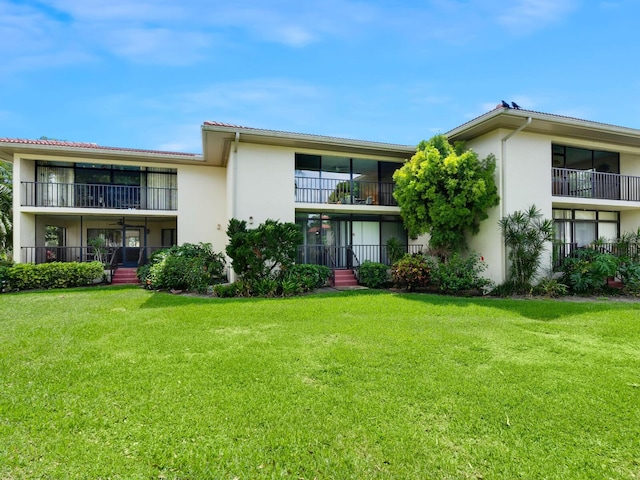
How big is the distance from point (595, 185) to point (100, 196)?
20.6 metres

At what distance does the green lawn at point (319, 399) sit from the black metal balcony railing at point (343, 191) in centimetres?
777

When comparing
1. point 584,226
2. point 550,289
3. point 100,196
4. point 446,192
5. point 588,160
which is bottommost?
point 550,289

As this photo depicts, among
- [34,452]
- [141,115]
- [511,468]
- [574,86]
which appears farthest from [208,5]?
[574,86]

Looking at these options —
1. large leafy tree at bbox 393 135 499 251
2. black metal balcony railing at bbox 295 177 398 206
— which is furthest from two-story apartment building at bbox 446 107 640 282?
black metal balcony railing at bbox 295 177 398 206

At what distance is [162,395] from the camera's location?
368 cm

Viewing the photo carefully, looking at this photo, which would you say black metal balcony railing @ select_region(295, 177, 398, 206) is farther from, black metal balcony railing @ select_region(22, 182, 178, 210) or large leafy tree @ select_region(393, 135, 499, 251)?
black metal balcony railing @ select_region(22, 182, 178, 210)

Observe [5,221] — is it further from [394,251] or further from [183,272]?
[394,251]

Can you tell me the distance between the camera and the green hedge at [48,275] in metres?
11.6

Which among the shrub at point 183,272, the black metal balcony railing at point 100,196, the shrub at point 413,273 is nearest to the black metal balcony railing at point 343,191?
the shrub at point 413,273

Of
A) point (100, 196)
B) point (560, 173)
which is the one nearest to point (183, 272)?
point (100, 196)

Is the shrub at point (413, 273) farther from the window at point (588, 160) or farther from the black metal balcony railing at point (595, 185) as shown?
the window at point (588, 160)

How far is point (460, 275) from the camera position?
36.1ft

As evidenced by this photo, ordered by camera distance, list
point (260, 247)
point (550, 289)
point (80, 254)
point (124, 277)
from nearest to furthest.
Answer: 1. point (550, 289)
2. point (260, 247)
3. point (124, 277)
4. point (80, 254)

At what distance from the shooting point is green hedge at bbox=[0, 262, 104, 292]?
1162cm
